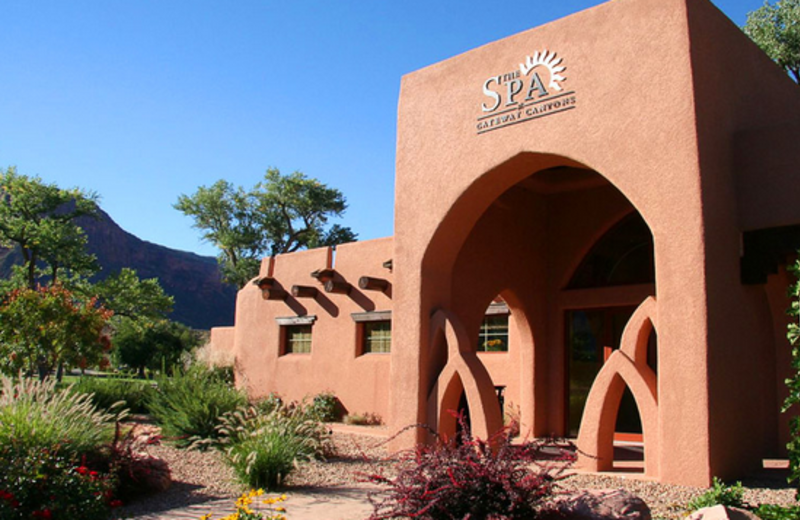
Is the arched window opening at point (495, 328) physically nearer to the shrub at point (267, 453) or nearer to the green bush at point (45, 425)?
the shrub at point (267, 453)

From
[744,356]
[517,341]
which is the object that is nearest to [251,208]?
[517,341]

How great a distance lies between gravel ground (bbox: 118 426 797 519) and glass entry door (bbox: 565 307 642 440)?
358 centimetres

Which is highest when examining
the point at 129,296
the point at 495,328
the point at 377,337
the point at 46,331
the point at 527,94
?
the point at 527,94

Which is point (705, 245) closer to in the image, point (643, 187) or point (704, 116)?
point (643, 187)

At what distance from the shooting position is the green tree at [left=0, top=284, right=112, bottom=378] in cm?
1280


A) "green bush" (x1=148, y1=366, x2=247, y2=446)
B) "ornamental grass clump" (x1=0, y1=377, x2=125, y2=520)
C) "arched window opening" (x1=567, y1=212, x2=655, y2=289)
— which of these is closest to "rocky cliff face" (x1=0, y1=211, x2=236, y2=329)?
"green bush" (x1=148, y1=366, x2=247, y2=446)

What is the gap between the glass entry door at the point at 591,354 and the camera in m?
11.6

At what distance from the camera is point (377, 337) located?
51.2ft

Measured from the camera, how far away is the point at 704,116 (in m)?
7.93

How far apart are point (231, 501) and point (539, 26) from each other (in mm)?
7168

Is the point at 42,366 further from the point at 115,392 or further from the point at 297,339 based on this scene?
the point at 297,339

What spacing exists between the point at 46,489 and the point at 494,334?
9.61 m

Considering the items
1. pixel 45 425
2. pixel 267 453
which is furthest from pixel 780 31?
pixel 45 425

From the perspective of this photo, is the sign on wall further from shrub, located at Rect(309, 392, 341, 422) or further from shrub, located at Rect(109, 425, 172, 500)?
shrub, located at Rect(309, 392, 341, 422)
